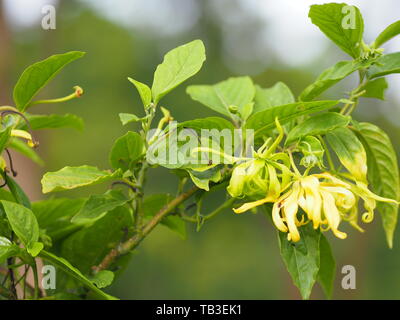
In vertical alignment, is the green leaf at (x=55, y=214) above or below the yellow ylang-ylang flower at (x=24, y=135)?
below

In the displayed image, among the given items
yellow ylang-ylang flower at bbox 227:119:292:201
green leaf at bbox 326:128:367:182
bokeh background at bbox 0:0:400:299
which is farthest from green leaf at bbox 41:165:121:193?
bokeh background at bbox 0:0:400:299

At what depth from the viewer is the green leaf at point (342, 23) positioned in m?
0.57

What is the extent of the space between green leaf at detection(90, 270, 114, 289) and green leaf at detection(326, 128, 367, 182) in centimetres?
26

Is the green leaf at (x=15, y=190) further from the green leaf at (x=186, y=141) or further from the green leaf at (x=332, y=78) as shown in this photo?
the green leaf at (x=332, y=78)

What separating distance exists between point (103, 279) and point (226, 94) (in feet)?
0.98

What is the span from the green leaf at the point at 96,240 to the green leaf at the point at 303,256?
187 millimetres

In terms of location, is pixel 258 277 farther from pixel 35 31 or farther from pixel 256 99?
pixel 256 99

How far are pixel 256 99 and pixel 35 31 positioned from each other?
28.7 feet

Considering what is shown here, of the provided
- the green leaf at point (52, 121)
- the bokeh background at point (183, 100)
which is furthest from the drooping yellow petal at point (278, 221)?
the bokeh background at point (183, 100)

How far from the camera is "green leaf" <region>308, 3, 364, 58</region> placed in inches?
22.5

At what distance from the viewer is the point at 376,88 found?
64 cm

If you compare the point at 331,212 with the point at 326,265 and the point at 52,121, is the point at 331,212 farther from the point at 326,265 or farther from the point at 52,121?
the point at 52,121

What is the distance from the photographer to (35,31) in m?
8.67

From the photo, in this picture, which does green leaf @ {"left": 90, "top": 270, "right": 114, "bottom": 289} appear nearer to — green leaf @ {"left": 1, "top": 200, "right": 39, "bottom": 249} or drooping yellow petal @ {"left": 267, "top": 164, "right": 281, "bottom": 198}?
green leaf @ {"left": 1, "top": 200, "right": 39, "bottom": 249}
